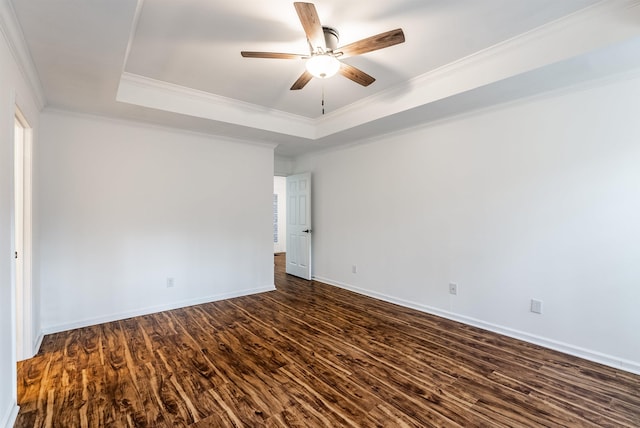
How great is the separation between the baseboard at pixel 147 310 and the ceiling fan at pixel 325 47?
11.3 feet

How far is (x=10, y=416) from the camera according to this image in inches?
73.5

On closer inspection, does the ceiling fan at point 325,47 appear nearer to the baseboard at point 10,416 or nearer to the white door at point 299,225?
the baseboard at point 10,416

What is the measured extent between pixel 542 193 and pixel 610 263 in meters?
0.82

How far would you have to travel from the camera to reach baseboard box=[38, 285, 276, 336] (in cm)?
343

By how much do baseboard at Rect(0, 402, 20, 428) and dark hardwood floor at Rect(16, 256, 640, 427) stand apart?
0.14 ft

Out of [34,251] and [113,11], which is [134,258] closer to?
[34,251]

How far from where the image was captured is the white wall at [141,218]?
11.3ft

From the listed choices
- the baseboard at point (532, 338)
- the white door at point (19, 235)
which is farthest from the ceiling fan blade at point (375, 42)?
the baseboard at point (532, 338)

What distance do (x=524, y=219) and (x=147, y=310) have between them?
469cm

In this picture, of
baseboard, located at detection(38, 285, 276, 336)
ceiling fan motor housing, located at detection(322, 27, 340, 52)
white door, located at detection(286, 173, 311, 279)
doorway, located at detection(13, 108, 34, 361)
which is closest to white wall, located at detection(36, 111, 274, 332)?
baseboard, located at detection(38, 285, 276, 336)

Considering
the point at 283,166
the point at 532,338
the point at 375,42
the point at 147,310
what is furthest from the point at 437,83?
the point at 147,310

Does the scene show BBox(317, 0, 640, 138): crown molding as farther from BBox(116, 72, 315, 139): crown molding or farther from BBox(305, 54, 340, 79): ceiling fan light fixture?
BBox(305, 54, 340, 79): ceiling fan light fixture

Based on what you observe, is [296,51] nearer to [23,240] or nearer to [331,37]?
[331,37]

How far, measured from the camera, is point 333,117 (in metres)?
4.41
